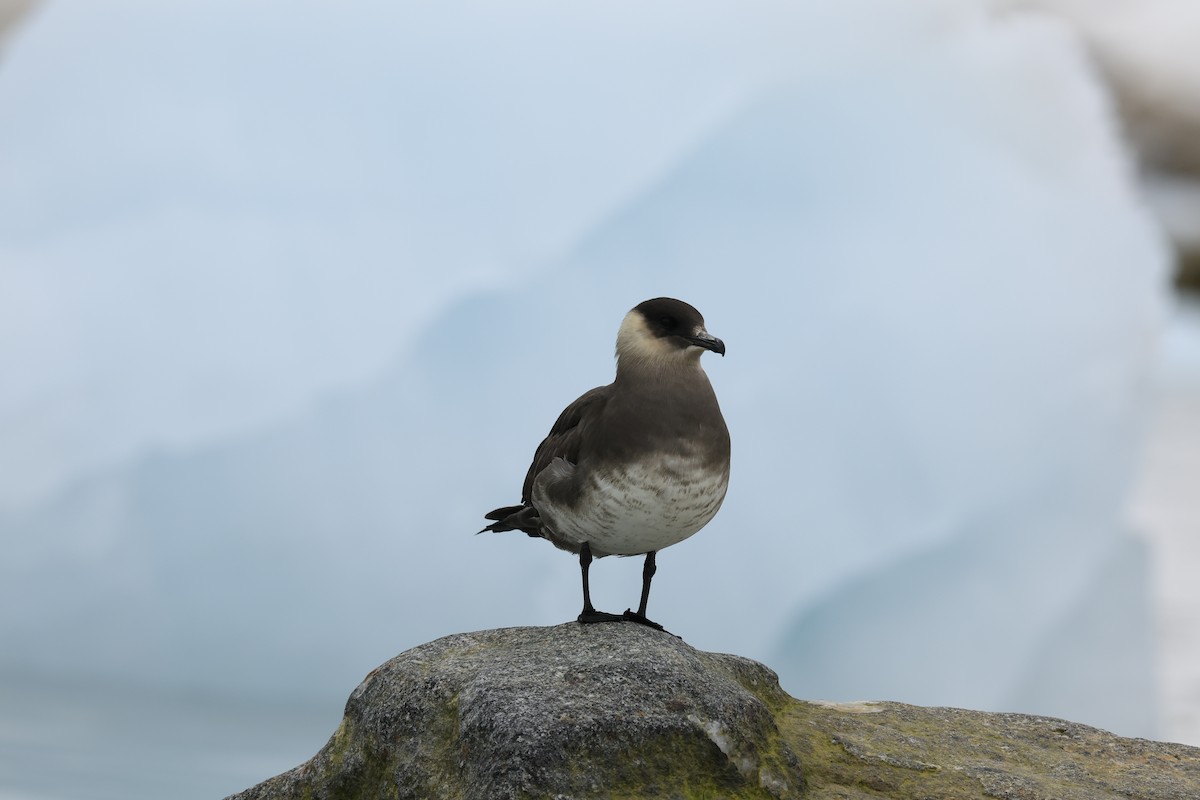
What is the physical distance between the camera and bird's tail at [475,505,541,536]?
22.5 feet

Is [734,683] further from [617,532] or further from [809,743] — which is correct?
[617,532]

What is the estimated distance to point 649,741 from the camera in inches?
212

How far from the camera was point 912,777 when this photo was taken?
599 cm

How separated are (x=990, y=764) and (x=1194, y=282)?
61.4 feet

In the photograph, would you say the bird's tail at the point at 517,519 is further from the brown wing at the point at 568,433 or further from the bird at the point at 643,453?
the bird at the point at 643,453

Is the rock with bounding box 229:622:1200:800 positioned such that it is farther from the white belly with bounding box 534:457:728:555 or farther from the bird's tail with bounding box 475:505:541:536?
the bird's tail with bounding box 475:505:541:536

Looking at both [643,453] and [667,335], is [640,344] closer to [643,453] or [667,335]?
[667,335]

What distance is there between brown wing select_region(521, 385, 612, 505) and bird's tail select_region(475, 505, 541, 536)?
72 millimetres

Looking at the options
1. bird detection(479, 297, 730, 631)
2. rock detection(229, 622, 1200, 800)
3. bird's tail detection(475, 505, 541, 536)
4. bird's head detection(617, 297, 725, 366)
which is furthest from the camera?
bird's tail detection(475, 505, 541, 536)

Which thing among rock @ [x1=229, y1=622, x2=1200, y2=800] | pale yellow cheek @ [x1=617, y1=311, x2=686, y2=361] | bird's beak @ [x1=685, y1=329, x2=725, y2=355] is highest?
pale yellow cheek @ [x1=617, y1=311, x2=686, y2=361]

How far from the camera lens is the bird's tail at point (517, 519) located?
6.87 m

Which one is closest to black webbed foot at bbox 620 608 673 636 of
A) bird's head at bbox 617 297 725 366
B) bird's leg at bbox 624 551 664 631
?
bird's leg at bbox 624 551 664 631

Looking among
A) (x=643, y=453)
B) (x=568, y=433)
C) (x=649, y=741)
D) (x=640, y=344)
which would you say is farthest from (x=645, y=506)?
(x=649, y=741)

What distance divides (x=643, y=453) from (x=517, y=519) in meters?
1.25
